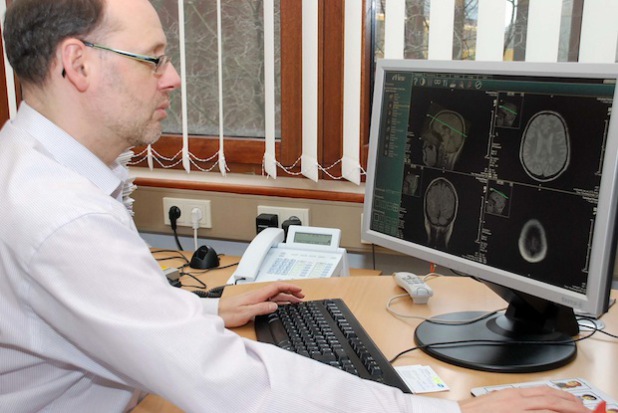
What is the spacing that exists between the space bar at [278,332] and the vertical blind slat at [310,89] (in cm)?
76

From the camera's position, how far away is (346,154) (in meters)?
1.93

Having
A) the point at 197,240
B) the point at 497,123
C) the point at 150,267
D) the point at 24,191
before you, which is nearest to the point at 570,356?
the point at 497,123

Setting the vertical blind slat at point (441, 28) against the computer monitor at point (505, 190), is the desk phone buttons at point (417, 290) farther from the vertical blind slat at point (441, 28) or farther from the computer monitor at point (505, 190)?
the vertical blind slat at point (441, 28)

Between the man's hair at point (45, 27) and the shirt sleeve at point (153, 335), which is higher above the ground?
the man's hair at point (45, 27)

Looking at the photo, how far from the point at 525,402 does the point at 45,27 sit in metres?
0.84

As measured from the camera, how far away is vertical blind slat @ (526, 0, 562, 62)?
1.69 m

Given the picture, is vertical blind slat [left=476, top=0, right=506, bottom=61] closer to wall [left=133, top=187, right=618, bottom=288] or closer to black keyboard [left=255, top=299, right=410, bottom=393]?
wall [left=133, top=187, right=618, bottom=288]

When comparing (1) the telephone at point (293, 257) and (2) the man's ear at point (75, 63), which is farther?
(1) the telephone at point (293, 257)

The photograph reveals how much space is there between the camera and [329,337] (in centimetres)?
116

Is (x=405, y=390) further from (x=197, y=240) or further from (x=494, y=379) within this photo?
(x=197, y=240)

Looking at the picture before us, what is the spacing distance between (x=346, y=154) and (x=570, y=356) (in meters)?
0.95

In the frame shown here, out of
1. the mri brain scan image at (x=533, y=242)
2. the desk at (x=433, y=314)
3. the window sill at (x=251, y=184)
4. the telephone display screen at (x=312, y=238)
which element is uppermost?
the mri brain scan image at (x=533, y=242)

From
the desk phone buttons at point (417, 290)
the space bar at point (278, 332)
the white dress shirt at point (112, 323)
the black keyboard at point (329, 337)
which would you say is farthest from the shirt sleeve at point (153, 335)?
the desk phone buttons at point (417, 290)

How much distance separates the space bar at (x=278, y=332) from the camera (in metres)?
1.15
